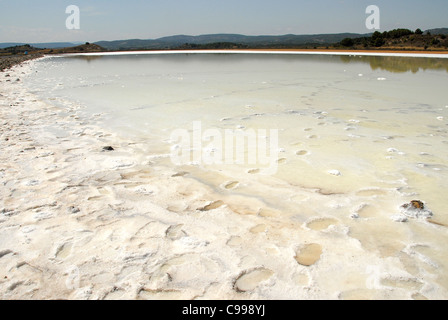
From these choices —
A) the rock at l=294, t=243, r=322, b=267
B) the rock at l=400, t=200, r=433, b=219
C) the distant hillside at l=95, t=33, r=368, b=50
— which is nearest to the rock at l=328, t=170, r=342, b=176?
the rock at l=400, t=200, r=433, b=219

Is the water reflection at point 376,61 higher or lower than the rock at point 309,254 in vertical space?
higher

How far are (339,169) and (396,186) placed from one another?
558 millimetres

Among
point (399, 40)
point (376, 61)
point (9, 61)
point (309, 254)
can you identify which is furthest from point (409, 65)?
point (9, 61)

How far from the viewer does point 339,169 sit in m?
3.13

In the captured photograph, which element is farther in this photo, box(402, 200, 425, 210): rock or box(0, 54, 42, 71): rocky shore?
box(0, 54, 42, 71): rocky shore

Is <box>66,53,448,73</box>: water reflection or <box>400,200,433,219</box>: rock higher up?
<box>66,53,448,73</box>: water reflection

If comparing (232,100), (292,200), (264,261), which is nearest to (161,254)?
(264,261)

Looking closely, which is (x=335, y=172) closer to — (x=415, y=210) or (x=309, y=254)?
(x=415, y=210)


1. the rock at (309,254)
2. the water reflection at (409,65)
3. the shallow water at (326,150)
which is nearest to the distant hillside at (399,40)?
the water reflection at (409,65)

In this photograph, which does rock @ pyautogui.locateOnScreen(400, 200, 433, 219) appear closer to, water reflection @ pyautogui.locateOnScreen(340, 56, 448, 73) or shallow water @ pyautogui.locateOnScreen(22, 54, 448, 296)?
shallow water @ pyautogui.locateOnScreen(22, 54, 448, 296)

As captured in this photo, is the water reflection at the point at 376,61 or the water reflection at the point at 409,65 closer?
the water reflection at the point at 409,65

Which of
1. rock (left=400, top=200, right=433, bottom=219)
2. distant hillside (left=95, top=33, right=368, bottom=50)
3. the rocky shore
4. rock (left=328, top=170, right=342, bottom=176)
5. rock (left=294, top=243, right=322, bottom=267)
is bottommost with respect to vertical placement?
rock (left=294, top=243, right=322, bottom=267)

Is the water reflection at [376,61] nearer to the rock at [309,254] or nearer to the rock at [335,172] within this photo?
the rock at [335,172]
